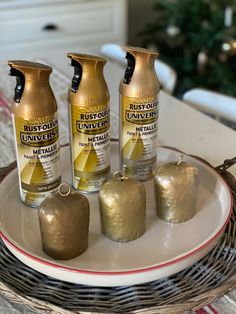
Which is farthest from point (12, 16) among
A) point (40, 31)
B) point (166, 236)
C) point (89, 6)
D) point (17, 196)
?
point (166, 236)

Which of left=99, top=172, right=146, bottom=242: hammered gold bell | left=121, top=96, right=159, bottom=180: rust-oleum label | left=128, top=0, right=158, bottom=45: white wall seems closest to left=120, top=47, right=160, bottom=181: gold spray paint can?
left=121, top=96, right=159, bottom=180: rust-oleum label

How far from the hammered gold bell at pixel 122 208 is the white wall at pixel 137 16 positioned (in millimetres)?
2321

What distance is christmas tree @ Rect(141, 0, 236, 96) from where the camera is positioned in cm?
234

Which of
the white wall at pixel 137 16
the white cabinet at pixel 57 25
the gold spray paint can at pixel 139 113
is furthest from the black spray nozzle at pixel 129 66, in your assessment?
the white wall at pixel 137 16

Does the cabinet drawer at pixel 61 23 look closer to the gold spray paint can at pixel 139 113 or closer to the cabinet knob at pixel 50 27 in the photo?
the cabinet knob at pixel 50 27

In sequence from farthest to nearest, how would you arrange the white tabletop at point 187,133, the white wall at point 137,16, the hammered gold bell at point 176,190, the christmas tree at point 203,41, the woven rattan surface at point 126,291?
1. the white wall at point 137,16
2. the christmas tree at point 203,41
3. the white tabletop at point 187,133
4. the hammered gold bell at point 176,190
5. the woven rattan surface at point 126,291

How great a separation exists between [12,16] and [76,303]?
189 centimetres

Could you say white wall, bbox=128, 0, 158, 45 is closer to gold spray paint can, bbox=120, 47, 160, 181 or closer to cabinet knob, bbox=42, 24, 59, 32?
cabinet knob, bbox=42, 24, 59, 32

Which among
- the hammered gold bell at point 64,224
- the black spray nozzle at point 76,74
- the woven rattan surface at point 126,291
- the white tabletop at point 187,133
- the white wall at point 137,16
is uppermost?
the black spray nozzle at point 76,74

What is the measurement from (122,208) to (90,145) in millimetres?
131

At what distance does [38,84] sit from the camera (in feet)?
2.46

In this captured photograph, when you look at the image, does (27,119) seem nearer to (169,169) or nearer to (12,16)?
(169,169)

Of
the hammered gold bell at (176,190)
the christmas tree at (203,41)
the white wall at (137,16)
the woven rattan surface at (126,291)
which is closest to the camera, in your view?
the woven rattan surface at (126,291)

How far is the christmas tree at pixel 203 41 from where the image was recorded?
234 centimetres
